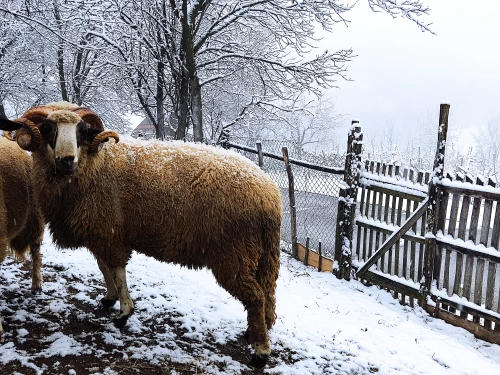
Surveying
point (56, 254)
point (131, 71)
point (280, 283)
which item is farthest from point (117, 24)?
point (280, 283)

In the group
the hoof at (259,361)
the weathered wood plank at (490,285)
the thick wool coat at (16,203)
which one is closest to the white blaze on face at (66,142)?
the thick wool coat at (16,203)

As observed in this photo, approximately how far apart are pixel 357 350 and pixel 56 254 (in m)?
3.97

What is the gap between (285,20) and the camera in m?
10.1

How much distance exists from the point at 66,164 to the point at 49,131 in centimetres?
34

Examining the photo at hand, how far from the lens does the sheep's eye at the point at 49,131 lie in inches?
121

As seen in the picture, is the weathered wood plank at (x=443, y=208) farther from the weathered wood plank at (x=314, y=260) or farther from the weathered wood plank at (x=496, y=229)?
the weathered wood plank at (x=314, y=260)

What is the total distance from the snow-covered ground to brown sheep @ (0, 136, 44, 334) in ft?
1.32

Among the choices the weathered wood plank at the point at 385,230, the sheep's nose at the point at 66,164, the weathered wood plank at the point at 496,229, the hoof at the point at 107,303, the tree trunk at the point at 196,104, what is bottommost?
the hoof at the point at 107,303

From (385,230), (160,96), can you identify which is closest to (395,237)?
(385,230)

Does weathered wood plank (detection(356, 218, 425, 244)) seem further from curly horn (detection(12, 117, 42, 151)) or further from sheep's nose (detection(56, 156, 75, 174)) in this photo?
curly horn (detection(12, 117, 42, 151))

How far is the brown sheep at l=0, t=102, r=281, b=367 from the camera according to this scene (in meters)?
3.14

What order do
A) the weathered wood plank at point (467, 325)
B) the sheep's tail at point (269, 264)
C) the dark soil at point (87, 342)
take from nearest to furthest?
the dark soil at point (87, 342) < the sheep's tail at point (269, 264) < the weathered wood plank at point (467, 325)

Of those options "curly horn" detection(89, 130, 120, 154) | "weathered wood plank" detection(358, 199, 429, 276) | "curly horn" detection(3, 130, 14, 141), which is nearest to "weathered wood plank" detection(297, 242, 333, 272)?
"weathered wood plank" detection(358, 199, 429, 276)

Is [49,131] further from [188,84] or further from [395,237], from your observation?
[188,84]
